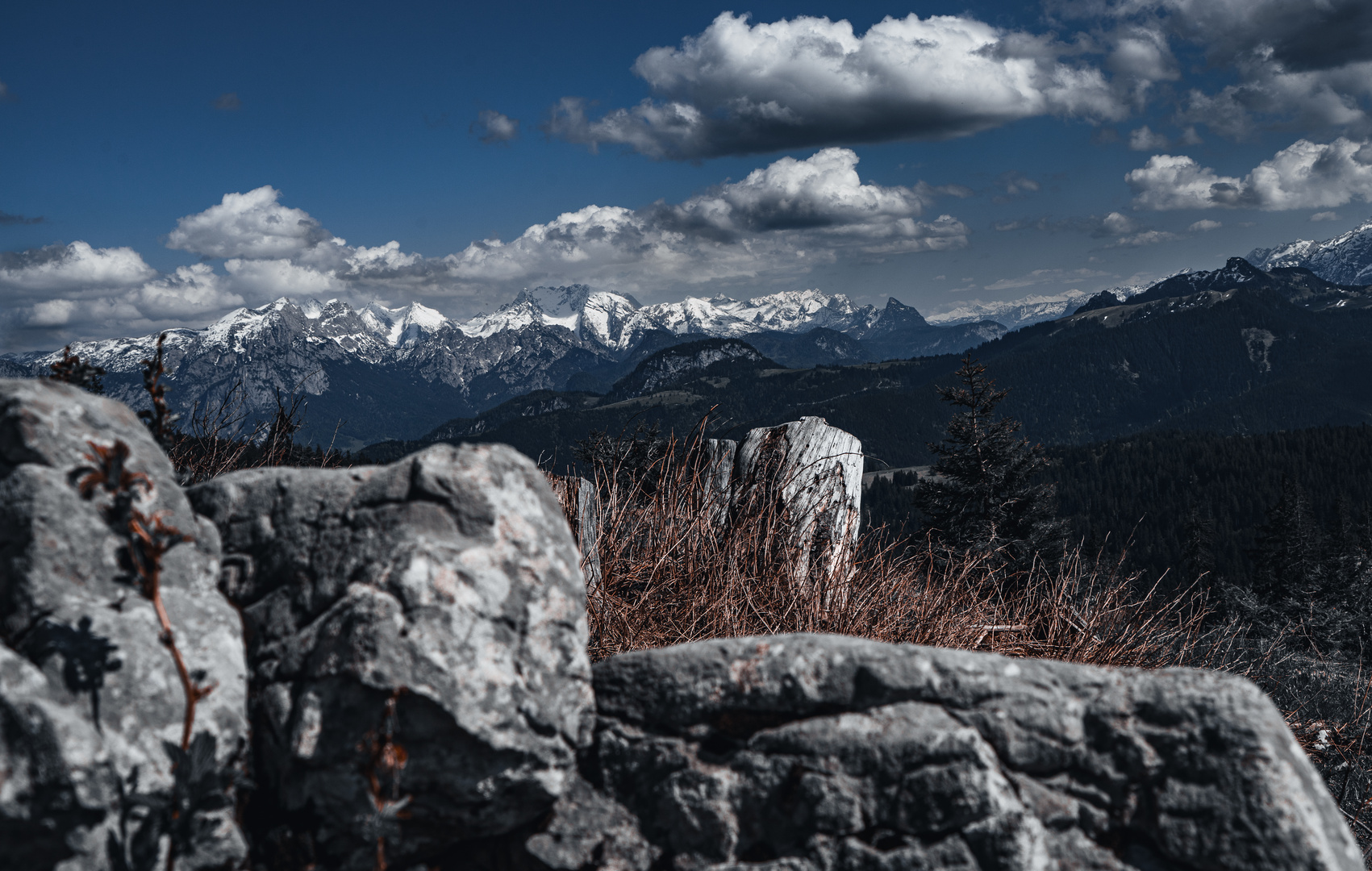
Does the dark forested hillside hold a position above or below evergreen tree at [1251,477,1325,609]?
below

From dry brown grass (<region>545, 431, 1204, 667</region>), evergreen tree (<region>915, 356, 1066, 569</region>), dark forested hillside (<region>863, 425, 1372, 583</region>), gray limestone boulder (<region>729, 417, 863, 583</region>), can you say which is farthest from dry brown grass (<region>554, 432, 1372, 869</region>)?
dark forested hillside (<region>863, 425, 1372, 583</region>)

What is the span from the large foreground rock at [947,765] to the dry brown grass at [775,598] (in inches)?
63.2

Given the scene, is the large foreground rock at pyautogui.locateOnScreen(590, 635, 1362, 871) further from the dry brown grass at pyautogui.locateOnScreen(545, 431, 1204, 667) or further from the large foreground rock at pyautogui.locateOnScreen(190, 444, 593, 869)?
the dry brown grass at pyautogui.locateOnScreen(545, 431, 1204, 667)

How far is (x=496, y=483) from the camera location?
2828mm

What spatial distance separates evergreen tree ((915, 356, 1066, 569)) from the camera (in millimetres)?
28938

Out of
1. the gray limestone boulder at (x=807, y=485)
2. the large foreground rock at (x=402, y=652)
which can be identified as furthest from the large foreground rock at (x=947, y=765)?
the gray limestone boulder at (x=807, y=485)

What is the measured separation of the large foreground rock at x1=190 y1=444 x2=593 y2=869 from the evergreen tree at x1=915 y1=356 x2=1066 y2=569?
2781 centimetres

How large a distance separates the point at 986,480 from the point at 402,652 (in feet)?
96.5

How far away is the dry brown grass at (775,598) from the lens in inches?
187

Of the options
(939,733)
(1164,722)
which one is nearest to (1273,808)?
(1164,722)

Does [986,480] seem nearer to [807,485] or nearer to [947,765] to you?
[807,485]

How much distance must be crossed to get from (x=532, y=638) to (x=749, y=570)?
316 centimetres

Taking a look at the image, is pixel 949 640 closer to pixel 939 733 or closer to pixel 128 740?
pixel 939 733

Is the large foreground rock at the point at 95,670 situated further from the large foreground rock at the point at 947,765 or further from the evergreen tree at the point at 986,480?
the evergreen tree at the point at 986,480
